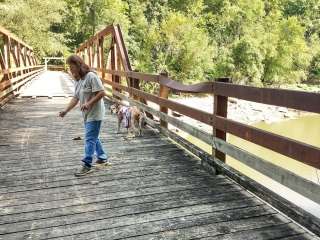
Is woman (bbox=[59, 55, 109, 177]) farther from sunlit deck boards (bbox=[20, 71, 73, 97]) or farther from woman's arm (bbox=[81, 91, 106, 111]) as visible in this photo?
sunlit deck boards (bbox=[20, 71, 73, 97])

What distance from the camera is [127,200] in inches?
170

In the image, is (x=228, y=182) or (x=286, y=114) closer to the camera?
(x=228, y=182)

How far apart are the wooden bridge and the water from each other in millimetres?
7242

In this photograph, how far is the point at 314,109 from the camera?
3.34m

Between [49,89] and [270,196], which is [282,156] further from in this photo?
[270,196]

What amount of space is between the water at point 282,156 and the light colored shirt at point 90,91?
812cm

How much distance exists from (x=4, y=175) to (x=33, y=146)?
1664 mm

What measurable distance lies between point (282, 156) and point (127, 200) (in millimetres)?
17074

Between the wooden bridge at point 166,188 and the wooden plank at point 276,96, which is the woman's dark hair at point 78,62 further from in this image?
the wooden plank at point 276,96

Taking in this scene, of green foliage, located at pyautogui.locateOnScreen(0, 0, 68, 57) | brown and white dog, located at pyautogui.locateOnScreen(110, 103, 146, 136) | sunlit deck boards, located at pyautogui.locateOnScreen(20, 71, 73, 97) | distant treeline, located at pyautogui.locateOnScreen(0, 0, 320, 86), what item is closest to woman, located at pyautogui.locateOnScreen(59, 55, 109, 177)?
brown and white dog, located at pyautogui.locateOnScreen(110, 103, 146, 136)

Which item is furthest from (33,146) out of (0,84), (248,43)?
(248,43)

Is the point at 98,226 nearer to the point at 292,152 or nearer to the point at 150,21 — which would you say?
the point at 292,152

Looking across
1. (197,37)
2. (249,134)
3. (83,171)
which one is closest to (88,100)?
(83,171)

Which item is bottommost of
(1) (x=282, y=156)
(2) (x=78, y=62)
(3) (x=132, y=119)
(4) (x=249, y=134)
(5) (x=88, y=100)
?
(1) (x=282, y=156)
